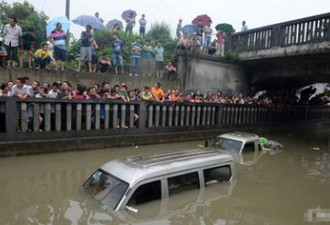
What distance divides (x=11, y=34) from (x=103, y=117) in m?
4.54

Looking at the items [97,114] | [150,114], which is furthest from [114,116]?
[150,114]

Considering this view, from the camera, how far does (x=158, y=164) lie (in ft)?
18.5

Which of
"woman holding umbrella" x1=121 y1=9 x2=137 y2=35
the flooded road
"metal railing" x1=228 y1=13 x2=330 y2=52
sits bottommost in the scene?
the flooded road

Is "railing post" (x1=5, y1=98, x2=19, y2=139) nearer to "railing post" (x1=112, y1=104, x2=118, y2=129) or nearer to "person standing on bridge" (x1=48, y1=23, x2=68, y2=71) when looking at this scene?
"railing post" (x1=112, y1=104, x2=118, y2=129)

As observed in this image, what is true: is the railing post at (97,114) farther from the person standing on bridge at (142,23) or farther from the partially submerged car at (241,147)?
the person standing on bridge at (142,23)

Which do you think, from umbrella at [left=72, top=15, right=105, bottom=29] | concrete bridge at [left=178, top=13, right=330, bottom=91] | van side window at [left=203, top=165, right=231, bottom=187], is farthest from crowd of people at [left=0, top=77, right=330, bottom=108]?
van side window at [left=203, top=165, right=231, bottom=187]

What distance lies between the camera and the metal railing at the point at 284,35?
13375 mm

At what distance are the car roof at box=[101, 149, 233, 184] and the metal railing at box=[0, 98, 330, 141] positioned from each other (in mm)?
4178

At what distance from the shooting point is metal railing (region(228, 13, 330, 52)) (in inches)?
527

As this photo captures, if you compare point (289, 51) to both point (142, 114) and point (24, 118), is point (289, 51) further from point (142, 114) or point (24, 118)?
point (24, 118)

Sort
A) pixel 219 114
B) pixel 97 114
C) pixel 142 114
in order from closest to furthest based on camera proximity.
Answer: pixel 97 114 → pixel 142 114 → pixel 219 114

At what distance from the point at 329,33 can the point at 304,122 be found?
8267 mm

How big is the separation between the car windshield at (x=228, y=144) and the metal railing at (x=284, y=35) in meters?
6.62

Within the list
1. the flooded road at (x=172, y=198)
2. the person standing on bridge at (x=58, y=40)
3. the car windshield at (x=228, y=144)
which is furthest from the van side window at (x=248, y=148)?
the person standing on bridge at (x=58, y=40)
